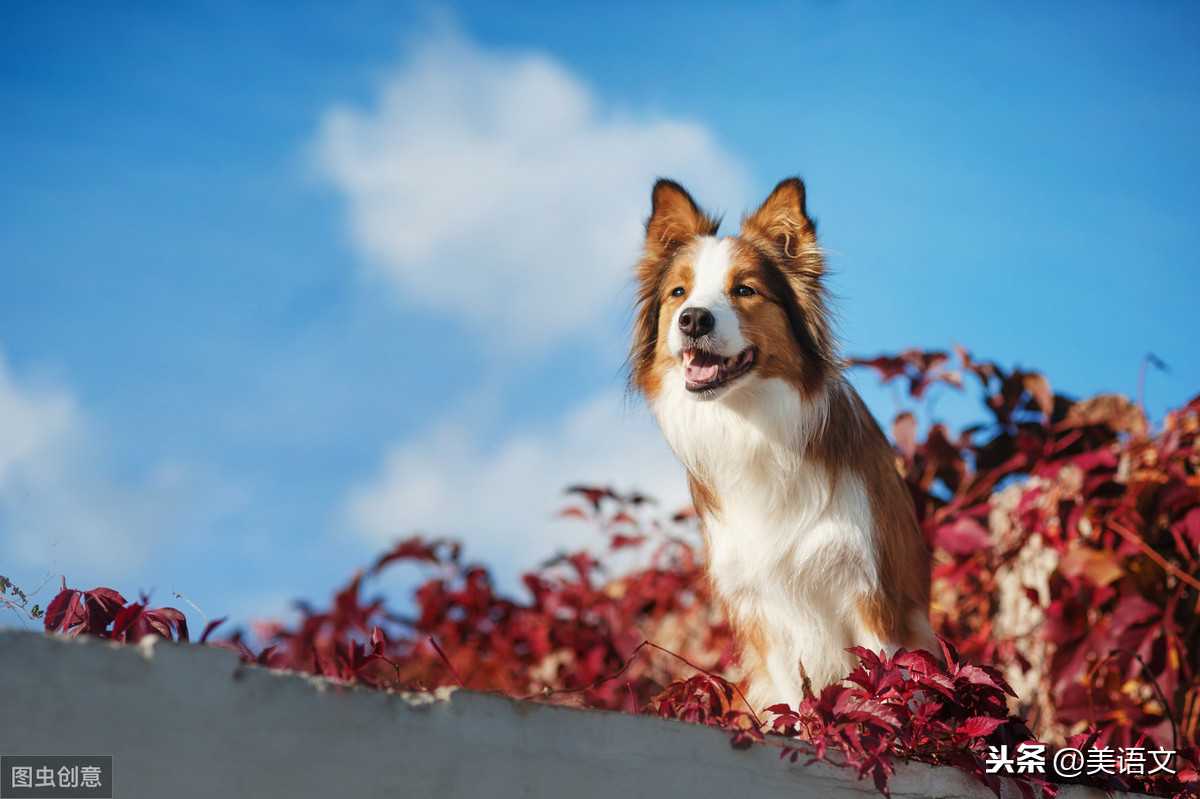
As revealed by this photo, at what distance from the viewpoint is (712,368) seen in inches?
113

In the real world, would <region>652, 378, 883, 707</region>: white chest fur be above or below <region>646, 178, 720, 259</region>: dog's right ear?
below

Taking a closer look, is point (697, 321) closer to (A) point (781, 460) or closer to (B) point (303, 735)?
(A) point (781, 460)

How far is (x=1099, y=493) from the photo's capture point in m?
3.91

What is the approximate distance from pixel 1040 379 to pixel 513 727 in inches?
139

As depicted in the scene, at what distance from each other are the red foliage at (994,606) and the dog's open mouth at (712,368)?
94 cm

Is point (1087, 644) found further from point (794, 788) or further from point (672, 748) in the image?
point (672, 748)

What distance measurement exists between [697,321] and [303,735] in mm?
1718

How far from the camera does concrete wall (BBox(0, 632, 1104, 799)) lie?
141 cm

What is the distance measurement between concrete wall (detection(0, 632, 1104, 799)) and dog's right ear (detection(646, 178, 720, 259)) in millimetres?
1951

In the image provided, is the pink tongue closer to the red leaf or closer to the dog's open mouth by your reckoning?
the dog's open mouth

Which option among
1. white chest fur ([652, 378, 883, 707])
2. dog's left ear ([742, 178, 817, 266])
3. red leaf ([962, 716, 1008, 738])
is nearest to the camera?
red leaf ([962, 716, 1008, 738])

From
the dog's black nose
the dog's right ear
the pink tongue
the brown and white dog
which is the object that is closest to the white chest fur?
the brown and white dog

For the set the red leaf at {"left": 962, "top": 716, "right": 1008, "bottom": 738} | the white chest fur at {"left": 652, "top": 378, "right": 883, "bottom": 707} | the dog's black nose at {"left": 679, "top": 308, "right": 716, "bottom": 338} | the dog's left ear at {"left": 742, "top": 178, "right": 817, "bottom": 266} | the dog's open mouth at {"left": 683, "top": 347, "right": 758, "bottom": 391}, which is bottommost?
the red leaf at {"left": 962, "top": 716, "right": 1008, "bottom": 738}

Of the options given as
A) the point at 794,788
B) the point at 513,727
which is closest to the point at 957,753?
the point at 794,788
